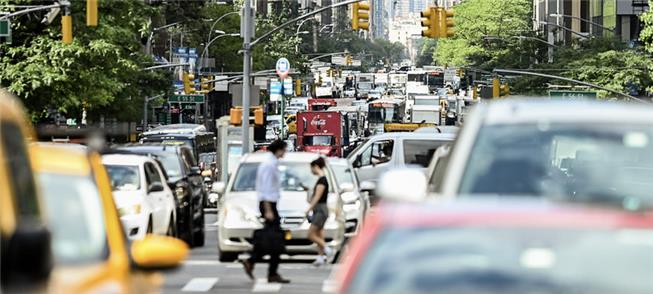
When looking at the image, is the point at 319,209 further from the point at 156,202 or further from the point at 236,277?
the point at 156,202

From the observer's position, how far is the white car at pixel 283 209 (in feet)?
72.0

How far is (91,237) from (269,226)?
11233mm

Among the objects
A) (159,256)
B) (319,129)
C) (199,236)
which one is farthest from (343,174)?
(319,129)

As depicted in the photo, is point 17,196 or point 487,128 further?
point 487,128

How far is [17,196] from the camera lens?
7.34m

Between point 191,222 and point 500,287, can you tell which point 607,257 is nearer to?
point 500,287

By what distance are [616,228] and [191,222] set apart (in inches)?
801

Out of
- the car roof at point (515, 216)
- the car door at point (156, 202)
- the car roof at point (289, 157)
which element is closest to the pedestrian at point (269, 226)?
the car roof at point (289, 157)

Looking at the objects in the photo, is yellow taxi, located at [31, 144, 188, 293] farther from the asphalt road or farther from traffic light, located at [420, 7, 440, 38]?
traffic light, located at [420, 7, 440, 38]

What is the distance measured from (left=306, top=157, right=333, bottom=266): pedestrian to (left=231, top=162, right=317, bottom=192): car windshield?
1.40 meters

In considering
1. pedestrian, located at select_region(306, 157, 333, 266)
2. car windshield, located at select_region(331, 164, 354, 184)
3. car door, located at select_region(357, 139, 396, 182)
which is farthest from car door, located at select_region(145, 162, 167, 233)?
car door, located at select_region(357, 139, 396, 182)

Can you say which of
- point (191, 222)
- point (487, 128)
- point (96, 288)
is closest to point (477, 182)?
point (487, 128)

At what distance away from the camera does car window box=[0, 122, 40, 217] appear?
730cm

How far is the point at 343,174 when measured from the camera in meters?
28.0
